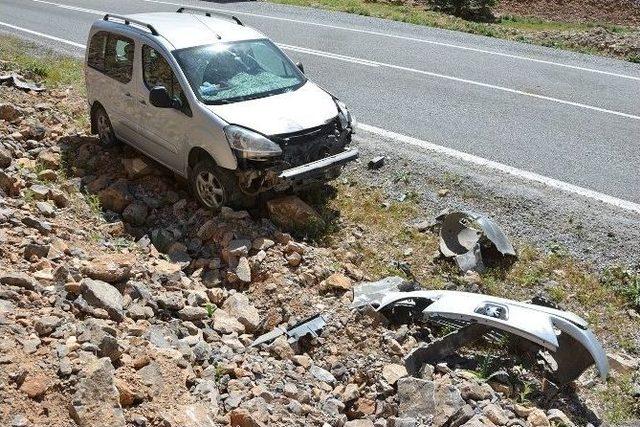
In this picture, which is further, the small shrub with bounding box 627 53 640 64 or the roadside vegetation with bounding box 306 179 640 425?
the small shrub with bounding box 627 53 640 64

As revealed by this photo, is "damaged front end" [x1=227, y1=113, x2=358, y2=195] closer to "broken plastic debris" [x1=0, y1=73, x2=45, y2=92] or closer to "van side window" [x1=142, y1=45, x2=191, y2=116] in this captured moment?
"van side window" [x1=142, y1=45, x2=191, y2=116]

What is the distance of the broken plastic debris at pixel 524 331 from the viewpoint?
5023mm

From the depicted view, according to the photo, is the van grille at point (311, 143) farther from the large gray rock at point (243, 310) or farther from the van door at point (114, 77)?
the van door at point (114, 77)

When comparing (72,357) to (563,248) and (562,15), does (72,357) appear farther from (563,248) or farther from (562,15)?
(562,15)

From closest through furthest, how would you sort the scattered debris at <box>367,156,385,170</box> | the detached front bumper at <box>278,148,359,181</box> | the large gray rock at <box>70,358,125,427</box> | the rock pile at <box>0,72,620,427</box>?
the large gray rock at <box>70,358,125,427</box>
the rock pile at <box>0,72,620,427</box>
the detached front bumper at <box>278,148,359,181</box>
the scattered debris at <box>367,156,385,170</box>

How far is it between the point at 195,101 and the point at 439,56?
799cm

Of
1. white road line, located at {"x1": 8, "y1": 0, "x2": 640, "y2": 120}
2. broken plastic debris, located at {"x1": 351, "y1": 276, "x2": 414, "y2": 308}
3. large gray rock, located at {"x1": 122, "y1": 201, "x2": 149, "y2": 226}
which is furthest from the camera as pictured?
white road line, located at {"x1": 8, "y1": 0, "x2": 640, "y2": 120}

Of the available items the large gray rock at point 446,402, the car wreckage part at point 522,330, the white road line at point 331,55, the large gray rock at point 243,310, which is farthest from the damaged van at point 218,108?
the white road line at point 331,55

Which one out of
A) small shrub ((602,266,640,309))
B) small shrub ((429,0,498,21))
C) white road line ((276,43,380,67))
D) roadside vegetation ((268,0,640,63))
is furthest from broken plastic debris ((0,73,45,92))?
small shrub ((429,0,498,21))

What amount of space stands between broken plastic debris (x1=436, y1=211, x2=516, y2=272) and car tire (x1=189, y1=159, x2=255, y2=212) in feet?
7.39

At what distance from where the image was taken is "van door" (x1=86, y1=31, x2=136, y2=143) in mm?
Answer: 8648

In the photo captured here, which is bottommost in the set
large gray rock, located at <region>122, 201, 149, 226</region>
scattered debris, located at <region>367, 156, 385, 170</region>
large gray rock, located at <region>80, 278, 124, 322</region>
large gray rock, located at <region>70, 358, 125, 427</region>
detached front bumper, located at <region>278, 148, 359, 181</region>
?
large gray rock, located at <region>122, 201, 149, 226</region>

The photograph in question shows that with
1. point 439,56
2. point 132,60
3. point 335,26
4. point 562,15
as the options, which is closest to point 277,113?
point 132,60

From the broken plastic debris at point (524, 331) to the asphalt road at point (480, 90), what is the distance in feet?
10.7
